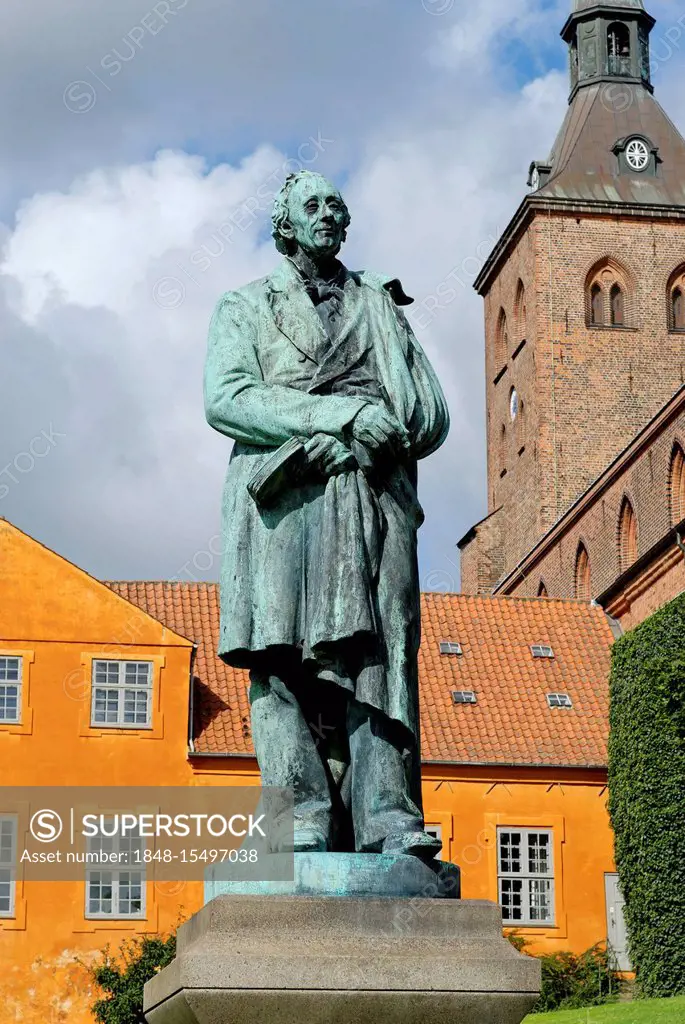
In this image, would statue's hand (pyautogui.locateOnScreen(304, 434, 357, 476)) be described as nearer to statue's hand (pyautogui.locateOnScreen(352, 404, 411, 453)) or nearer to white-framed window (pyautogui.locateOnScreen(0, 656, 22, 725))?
statue's hand (pyautogui.locateOnScreen(352, 404, 411, 453))

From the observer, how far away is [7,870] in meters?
31.0

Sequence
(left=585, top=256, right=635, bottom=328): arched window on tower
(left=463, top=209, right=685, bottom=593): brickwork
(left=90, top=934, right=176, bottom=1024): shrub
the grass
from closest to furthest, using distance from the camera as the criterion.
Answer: the grass < (left=90, top=934, right=176, bottom=1024): shrub < (left=463, top=209, right=685, bottom=593): brickwork < (left=585, top=256, right=635, bottom=328): arched window on tower

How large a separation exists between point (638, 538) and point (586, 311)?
13345mm

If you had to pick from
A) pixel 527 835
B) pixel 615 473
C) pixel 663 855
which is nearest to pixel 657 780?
pixel 663 855

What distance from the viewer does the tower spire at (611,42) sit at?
210 feet

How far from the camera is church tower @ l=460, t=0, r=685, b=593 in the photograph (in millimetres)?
58281

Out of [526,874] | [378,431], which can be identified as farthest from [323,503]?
[526,874]

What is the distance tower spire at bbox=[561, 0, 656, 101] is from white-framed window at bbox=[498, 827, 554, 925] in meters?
37.6

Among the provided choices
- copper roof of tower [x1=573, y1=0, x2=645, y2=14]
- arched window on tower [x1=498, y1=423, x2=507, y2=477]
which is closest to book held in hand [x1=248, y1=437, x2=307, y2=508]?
arched window on tower [x1=498, y1=423, x2=507, y2=477]

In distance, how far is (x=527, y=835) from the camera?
33156mm

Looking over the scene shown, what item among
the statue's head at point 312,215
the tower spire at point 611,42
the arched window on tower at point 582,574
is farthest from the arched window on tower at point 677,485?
the statue's head at point 312,215

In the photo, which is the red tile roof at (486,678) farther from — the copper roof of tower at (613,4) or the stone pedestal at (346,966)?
the copper roof of tower at (613,4)

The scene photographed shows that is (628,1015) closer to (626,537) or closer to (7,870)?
(7,870)

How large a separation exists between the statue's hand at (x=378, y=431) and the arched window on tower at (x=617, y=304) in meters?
55.3
